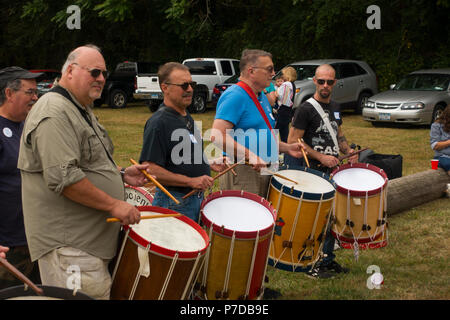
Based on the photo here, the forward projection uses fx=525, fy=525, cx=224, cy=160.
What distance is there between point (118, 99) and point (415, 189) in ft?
50.6

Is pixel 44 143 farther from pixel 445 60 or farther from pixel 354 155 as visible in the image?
pixel 445 60

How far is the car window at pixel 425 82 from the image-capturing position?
48.4 ft

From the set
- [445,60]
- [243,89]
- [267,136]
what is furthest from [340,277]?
[445,60]

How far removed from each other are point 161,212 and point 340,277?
95.7 inches

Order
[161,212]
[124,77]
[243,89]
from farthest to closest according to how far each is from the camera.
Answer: [124,77]
[243,89]
[161,212]

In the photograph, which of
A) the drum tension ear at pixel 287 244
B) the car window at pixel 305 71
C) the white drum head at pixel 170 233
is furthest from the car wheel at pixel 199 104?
the white drum head at pixel 170 233

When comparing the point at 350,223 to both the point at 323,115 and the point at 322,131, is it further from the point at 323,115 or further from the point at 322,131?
the point at 323,115

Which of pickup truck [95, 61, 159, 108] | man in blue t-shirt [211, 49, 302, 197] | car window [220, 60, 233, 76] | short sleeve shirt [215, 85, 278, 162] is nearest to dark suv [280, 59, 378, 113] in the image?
car window [220, 60, 233, 76]

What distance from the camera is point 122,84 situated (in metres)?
20.8

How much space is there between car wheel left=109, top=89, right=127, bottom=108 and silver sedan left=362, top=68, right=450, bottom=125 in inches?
396

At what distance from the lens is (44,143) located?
2.60m

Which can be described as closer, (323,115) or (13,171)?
(13,171)

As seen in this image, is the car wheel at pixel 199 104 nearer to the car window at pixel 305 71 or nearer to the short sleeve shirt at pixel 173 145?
the car window at pixel 305 71

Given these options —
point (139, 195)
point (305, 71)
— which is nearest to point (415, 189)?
point (139, 195)
